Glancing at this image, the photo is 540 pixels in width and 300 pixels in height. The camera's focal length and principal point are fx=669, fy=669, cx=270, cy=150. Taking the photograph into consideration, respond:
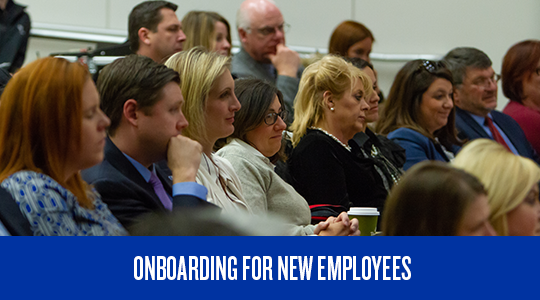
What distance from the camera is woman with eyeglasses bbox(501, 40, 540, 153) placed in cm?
468

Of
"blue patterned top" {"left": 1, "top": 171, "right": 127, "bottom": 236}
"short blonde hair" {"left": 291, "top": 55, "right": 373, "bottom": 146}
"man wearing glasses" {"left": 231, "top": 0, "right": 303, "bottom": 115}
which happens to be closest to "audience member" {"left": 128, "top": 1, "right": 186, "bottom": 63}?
"man wearing glasses" {"left": 231, "top": 0, "right": 303, "bottom": 115}

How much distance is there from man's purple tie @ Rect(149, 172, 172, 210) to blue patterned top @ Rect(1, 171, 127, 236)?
1.45 feet

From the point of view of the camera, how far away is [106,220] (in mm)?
1672

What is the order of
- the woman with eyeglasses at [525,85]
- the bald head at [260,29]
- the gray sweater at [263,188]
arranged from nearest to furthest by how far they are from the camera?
the gray sweater at [263,188] → the bald head at [260,29] → the woman with eyeglasses at [525,85]

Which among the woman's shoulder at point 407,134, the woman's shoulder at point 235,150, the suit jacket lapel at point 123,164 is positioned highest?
the suit jacket lapel at point 123,164

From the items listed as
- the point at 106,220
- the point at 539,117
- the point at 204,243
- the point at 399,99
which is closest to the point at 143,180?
the point at 106,220

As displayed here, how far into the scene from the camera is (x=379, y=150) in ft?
11.1

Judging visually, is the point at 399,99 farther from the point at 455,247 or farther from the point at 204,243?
the point at 204,243

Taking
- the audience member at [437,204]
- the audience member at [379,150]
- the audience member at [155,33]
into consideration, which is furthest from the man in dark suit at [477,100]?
the audience member at [437,204]

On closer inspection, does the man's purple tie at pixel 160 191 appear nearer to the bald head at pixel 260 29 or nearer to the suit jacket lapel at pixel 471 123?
the bald head at pixel 260 29

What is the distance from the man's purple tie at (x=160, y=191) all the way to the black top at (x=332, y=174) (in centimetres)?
102

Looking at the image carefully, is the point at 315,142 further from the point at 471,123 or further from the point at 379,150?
the point at 471,123

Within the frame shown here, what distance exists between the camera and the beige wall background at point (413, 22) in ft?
20.7

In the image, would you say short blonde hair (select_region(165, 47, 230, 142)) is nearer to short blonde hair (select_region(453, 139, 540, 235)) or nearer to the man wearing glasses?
short blonde hair (select_region(453, 139, 540, 235))
